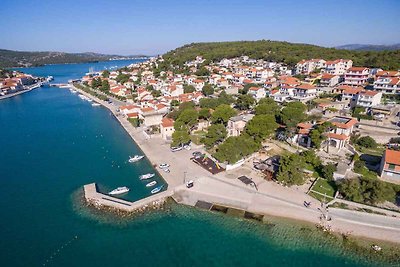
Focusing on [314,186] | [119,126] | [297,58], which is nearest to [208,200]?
[314,186]

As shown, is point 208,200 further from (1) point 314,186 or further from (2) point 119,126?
(2) point 119,126

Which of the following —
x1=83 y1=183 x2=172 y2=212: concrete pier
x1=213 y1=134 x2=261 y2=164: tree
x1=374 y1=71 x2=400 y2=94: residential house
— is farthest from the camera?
x1=374 y1=71 x2=400 y2=94: residential house

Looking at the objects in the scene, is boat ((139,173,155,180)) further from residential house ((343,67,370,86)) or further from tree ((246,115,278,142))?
residential house ((343,67,370,86))

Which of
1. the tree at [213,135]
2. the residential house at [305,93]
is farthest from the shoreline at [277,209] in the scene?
the residential house at [305,93]

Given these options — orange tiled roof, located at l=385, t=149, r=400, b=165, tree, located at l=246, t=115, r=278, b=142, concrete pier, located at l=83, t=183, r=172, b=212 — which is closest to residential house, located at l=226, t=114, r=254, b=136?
tree, located at l=246, t=115, r=278, b=142

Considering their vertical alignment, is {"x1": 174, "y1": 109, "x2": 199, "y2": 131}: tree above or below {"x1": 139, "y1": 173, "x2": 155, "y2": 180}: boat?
above

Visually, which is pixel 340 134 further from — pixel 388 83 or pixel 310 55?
pixel 310 55
